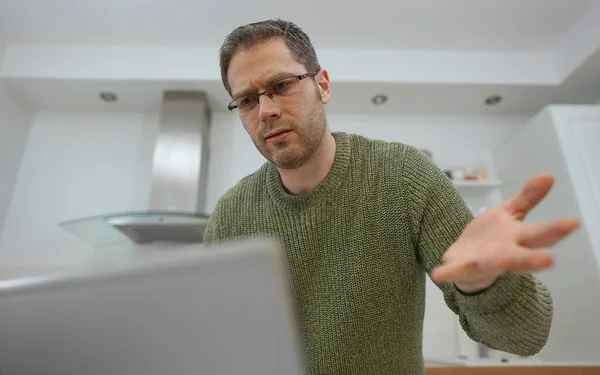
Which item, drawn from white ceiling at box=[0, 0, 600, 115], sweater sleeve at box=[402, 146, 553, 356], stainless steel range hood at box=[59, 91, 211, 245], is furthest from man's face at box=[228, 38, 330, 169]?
white ceiling at box=[0, 0, 600, 115]

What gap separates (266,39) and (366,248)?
471 mm

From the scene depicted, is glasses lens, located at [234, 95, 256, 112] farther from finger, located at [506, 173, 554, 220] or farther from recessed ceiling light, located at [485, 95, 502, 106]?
recessed ceiling light, located at [485, 95, 502, 106]

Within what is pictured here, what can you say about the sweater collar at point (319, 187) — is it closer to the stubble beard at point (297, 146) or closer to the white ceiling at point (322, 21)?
the stubble beard at point (297, 146)

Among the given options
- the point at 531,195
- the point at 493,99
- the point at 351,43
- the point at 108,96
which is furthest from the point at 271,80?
the point at 493,99

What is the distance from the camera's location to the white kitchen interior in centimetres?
180

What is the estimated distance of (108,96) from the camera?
219 cm

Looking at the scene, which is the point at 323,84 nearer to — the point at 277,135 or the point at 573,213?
the point at 277,135

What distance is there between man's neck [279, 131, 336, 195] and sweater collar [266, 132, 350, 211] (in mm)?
15

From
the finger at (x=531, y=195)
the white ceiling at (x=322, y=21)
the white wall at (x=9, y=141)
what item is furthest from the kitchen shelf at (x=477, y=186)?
the white wall at (x=9, y=141)

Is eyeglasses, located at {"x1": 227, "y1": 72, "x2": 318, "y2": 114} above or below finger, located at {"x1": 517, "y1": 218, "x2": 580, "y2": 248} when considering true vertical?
above

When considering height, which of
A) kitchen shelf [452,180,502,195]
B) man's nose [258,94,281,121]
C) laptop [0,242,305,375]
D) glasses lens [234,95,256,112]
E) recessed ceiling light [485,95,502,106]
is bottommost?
laptop [0,242,305,375]

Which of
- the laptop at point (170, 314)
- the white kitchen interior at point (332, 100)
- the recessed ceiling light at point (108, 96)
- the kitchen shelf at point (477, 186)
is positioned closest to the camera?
the laptop at point (170, 314)

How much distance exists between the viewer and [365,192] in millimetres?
747

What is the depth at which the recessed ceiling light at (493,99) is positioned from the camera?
2.20 metres
